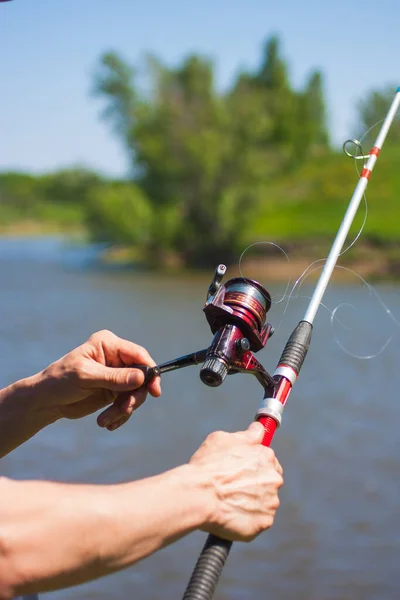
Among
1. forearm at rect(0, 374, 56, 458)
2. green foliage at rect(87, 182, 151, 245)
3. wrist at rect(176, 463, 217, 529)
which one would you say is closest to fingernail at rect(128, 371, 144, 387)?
forearm at rect(0, 374, 56, 458)

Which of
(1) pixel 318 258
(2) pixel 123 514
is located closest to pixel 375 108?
(2) pixel 123 514

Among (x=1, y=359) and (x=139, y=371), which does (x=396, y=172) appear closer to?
(x=1, y=359)

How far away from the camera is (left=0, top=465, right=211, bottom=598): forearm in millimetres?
1210

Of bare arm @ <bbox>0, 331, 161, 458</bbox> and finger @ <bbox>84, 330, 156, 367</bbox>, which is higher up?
finger @ <bbox>84, 330, 156, 367</bbox>

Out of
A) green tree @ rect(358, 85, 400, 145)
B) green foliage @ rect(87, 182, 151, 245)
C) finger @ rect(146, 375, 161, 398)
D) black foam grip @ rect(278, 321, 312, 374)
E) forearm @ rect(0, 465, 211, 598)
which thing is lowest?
forearm @ rect(0, 465, 211, 598)

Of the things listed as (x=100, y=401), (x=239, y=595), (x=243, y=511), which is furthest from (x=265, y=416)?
(x=239, y=595)

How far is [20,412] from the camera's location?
1.94m

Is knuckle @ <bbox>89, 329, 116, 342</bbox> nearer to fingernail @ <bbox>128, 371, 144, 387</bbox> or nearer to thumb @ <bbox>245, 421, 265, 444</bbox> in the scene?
fingernail @ <bbox>128, 371, 144, 387</bbox>

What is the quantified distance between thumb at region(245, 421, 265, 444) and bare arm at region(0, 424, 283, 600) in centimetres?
4

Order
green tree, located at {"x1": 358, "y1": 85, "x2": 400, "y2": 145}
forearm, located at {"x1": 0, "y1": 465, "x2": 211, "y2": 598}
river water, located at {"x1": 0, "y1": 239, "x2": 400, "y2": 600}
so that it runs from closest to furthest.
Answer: forearm, located at {"x1": 0, "y1": 465, "x2": 211, "y2": 598} → green tree, located at {"x1": 358, "y1": 85, "x2": 400, "y2": 145} → river water, located at {"x1": 0, "y1": 239, "x2": 400, "y2": 600}

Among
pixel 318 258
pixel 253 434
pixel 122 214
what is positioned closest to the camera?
pixel 253 434

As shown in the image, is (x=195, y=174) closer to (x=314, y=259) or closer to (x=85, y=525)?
(x=314, y=259)

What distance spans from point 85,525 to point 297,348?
2.46 ft

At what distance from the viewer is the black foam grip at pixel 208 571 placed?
1.39 meters
